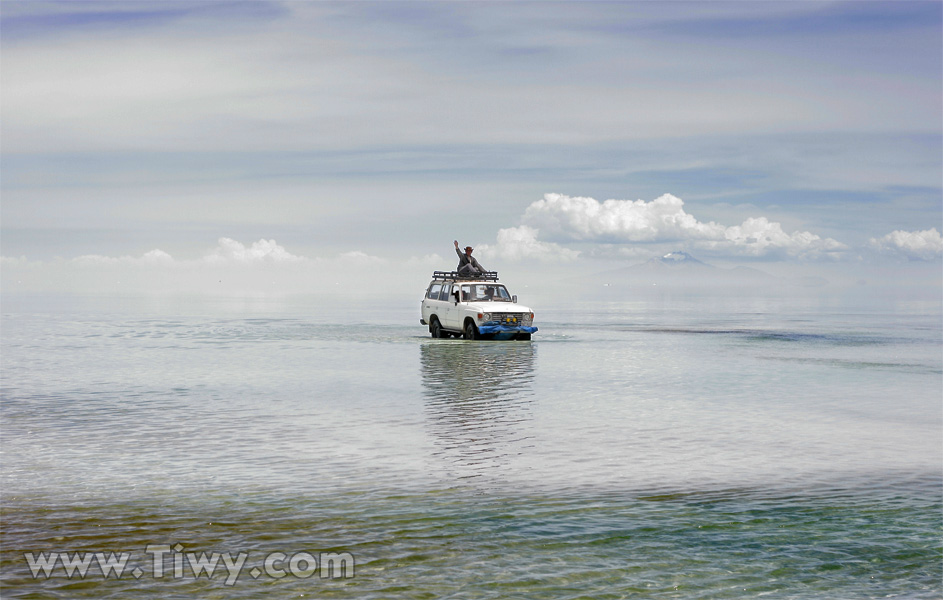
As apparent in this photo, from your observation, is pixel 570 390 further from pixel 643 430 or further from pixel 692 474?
pixel 692 474

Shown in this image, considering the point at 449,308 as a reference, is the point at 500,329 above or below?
below

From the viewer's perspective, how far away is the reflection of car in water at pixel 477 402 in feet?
42.4

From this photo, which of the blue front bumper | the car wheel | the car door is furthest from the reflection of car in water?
the car door

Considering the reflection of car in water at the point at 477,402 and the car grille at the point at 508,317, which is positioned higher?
the car grille at the point at 508,317

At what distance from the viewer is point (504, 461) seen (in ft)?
40.2

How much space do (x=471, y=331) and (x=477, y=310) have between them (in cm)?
105

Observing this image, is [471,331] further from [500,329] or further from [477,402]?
[477,402]

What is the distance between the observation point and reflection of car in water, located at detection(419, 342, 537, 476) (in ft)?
42.4

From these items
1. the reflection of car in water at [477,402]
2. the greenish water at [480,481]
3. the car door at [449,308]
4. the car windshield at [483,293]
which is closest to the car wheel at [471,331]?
the car door at [449,308]

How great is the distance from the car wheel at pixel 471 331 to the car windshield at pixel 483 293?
90 centimetres

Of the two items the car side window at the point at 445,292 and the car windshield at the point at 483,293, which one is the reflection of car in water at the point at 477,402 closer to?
the car windshield at the point at 483,293

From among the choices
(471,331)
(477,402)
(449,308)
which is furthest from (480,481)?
(449,308)

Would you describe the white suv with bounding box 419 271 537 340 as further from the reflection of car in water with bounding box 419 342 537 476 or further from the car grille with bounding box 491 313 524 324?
the reflection of car in water with bounding box 419 342 537 476

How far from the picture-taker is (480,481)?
36.2 ft
